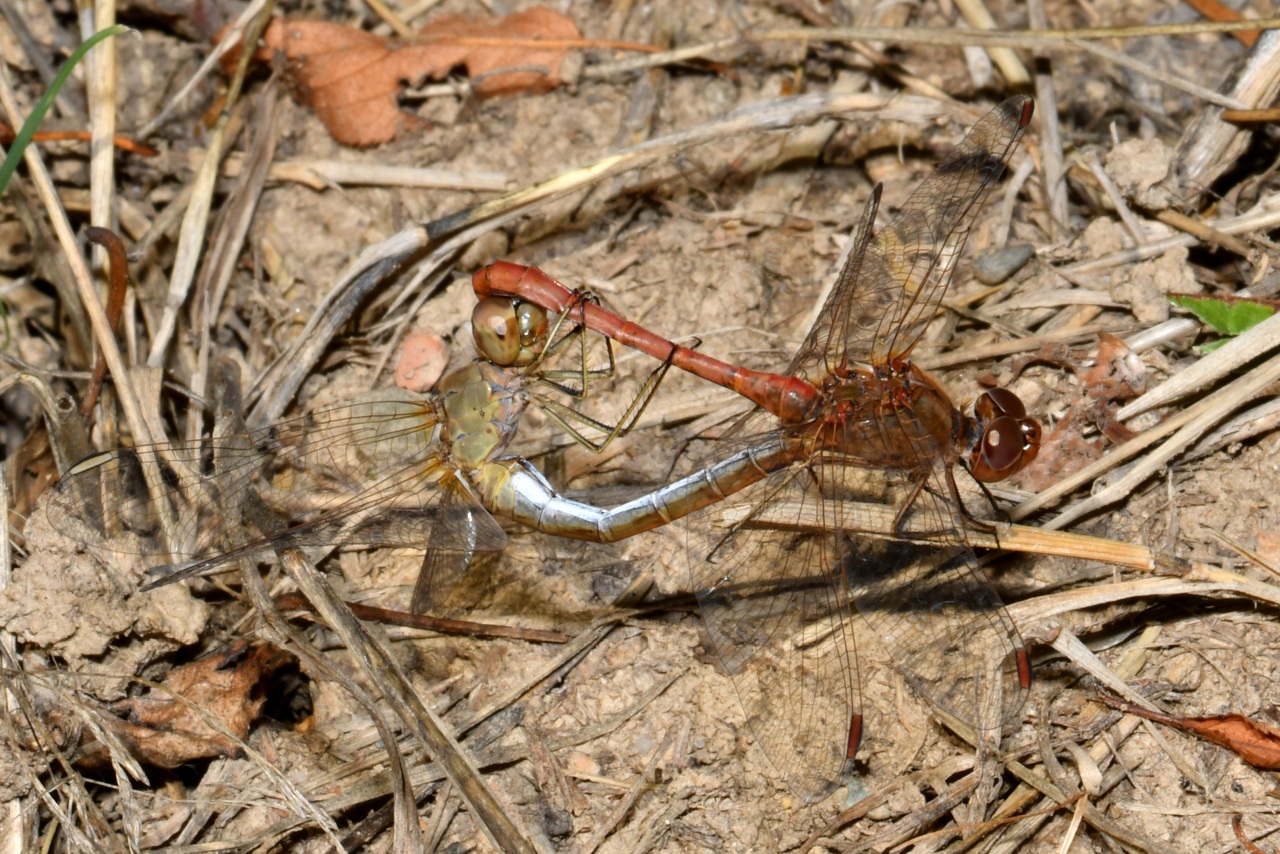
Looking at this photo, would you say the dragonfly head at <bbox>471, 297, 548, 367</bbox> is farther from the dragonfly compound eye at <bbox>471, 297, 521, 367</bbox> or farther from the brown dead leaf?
the brown dead leaf

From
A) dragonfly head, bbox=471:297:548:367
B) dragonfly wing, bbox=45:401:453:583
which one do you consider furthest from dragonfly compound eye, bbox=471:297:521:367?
dragonfly wing, bbox=45:401:453:583

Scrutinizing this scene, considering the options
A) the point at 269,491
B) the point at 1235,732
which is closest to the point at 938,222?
the point at 1235,732

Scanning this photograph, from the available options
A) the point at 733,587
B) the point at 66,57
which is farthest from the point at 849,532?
the point at 66,57

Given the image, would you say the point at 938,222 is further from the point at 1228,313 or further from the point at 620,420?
the point at 620,420

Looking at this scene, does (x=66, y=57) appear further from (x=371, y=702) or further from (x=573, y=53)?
(x=371, y=702)

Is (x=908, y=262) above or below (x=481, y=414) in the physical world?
above
